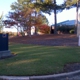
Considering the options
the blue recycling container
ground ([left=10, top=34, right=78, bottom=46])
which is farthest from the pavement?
ground ([left=10, top=34, right=78, bottom=46])

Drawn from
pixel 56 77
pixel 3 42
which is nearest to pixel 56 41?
pixel 3 42

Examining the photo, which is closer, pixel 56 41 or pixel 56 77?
pixel 56 77

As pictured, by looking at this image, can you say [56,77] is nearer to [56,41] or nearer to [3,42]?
[3,42]

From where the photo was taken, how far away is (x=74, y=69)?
895 centimetres

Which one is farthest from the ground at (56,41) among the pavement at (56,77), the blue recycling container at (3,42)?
the pavement at (56,77)

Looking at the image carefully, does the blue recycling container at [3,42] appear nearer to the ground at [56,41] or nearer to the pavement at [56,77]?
the pavement at [56,77]

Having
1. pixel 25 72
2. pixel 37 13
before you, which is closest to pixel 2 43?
pixel 25 72

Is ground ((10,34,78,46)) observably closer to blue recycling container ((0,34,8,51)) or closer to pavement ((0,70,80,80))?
blue recycling container ((0,34,8,51))

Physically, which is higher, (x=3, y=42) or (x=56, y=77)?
(x=3, y=42)

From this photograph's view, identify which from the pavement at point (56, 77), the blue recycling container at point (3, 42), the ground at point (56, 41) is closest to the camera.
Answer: the pavement at point (56, 77)

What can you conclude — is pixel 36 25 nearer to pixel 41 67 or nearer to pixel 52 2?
pixel 52 2

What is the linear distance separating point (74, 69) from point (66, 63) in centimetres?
87

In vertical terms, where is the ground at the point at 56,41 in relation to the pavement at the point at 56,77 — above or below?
above

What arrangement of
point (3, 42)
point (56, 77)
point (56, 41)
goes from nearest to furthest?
point (56, 77) < point (3, 42) < point (56, 41)
